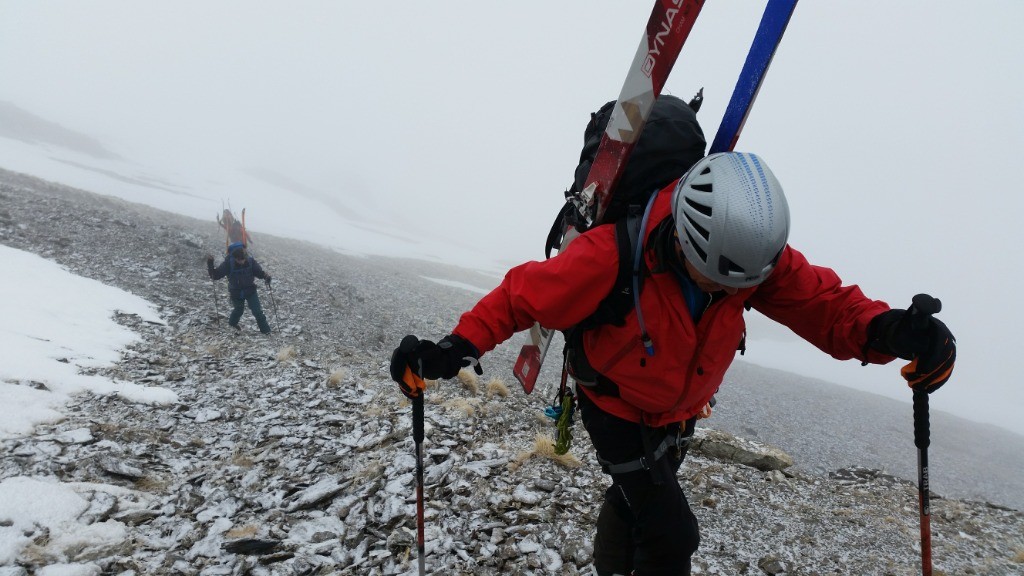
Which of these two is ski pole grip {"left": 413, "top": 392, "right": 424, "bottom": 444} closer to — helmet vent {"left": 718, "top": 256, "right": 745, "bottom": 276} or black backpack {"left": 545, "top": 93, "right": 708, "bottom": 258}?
black backpack {"left": 545, "top": 93, "right": 708, "bottom": 258}

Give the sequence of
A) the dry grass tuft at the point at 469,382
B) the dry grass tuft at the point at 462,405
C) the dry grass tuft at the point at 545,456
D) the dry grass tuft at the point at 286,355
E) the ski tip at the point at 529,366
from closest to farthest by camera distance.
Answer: the ski tip at the point at 529,366, the dry grass tuft at the point at 545,456, the dry grass tuft at the point at 462,405, the dry grass tuft at the point at 469,382, the dry grass tuft at the point at 286,355

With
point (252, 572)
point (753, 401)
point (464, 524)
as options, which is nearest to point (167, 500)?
point (252, 572)

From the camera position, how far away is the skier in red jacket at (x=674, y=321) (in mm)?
2572

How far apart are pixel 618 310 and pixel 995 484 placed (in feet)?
97.5

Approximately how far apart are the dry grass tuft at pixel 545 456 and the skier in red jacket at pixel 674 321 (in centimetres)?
304

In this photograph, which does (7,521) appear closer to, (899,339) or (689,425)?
(689,425)

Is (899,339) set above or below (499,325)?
above

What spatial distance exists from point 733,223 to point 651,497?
193cm

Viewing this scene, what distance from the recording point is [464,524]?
5.05 m

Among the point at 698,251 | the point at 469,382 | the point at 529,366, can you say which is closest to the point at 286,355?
the point at 469,382

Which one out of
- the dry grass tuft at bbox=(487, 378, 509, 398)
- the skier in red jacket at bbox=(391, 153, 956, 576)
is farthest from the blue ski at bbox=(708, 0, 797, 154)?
the dry grass tuft at bbox=(487, 378, 509, 398)

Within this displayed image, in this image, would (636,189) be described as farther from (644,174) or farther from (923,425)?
(923,425)

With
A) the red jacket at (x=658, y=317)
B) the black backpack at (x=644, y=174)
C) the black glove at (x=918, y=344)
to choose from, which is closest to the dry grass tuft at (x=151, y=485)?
the red jacket at (x=658, y=317)

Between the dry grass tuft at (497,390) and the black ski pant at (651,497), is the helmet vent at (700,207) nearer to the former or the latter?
the black ski pant at (651,497)
